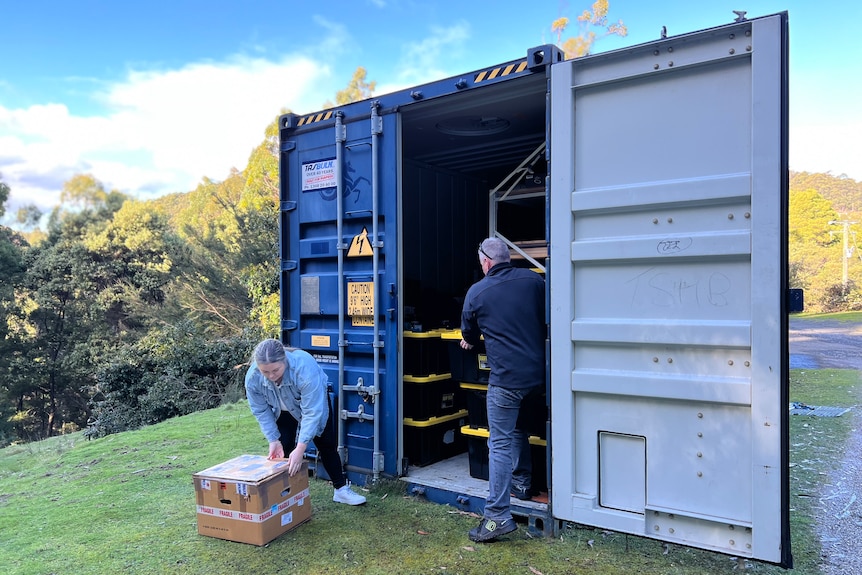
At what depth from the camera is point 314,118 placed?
473 cm

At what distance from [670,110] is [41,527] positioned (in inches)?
196

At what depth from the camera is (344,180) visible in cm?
451

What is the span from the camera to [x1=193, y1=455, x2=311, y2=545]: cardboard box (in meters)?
3.47

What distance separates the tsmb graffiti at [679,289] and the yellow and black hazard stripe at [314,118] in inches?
111

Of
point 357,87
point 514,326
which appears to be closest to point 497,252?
point 514,326

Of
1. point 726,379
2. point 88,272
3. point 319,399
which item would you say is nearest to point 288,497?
point 319,399

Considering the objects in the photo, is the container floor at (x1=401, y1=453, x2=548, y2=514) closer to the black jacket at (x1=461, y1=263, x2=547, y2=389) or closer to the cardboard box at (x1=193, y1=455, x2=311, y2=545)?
the black jacket at (x1=461, y1=263, x2=547, y2=389)

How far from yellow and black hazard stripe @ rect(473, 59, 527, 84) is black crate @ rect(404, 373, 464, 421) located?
2298 mm

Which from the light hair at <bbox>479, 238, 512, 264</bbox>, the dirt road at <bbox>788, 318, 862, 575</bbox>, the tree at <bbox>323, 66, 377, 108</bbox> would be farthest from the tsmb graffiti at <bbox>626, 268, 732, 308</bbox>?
the tree at <bbox>323, 66, 377, 108</bbox>

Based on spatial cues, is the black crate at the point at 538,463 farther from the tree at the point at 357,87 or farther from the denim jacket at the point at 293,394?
the tree at the point at 357,87

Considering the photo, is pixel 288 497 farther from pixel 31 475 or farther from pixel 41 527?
pixel 31 475

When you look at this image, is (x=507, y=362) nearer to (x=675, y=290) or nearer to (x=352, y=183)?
(x=675, y=290)

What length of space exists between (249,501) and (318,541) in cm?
51

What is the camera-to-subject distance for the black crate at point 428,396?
456 centimetres
